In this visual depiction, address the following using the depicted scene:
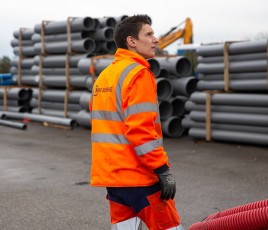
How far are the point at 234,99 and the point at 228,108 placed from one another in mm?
311

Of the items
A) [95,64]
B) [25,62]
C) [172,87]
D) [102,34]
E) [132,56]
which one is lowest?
[172,87]

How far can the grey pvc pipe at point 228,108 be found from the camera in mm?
10877

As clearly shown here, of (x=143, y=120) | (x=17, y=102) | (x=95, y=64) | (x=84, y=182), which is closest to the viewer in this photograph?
(x=143, y=120)

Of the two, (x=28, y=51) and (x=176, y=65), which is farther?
(x=28, y=51)

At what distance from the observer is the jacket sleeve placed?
3342 millimetres

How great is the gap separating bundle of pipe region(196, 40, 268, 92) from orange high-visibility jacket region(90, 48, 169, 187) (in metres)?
7.67

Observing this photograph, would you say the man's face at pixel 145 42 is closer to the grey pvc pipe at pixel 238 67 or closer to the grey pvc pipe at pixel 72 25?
the grey pvc pipe at pixel 238 67

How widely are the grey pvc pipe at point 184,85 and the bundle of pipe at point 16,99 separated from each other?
668 centimetres

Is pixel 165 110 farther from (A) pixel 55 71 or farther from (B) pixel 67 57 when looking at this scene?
(A) pixel 55 71

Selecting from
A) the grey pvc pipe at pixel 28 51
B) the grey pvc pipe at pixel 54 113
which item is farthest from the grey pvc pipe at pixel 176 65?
the grey pvc pipe at pixel 28 51

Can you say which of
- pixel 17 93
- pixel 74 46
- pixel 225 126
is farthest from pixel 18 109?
pixel 225 126

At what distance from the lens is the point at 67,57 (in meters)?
15.5

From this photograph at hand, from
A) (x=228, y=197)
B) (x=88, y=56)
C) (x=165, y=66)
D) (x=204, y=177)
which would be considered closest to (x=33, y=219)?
(x=228, y=197)

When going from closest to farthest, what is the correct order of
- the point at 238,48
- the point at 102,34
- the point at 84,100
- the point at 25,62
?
the point at 238,48
the point at 84,100
the point at 102,34
the point at 25,62
